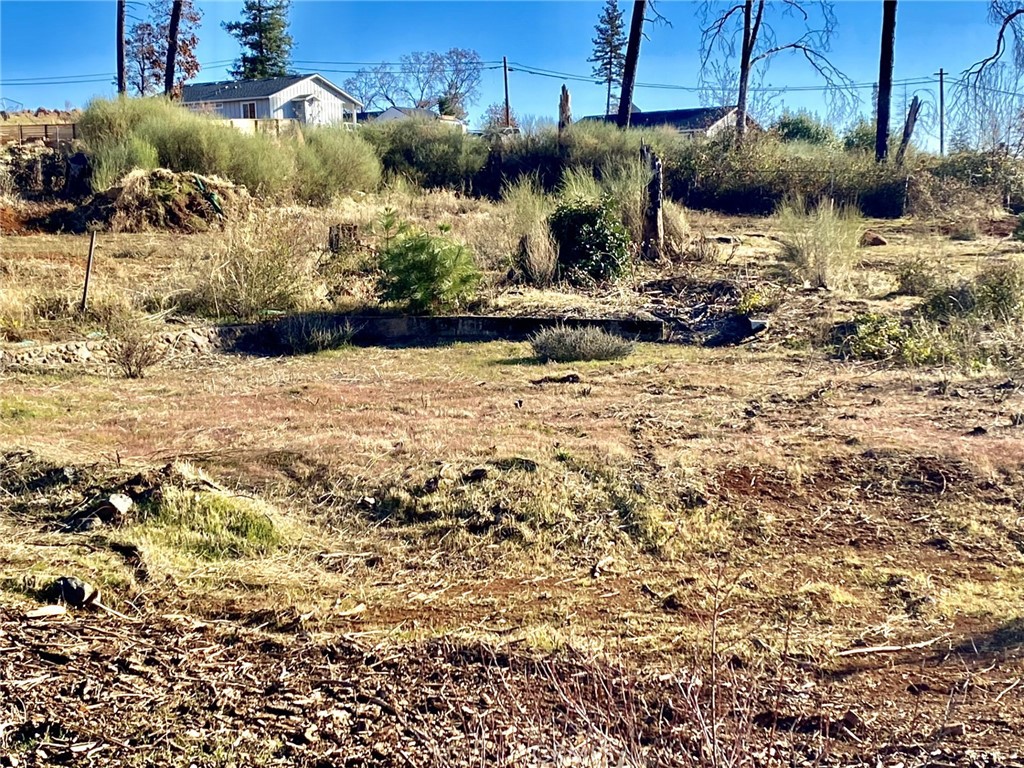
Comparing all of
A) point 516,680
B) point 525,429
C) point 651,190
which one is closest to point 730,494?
point 525,429

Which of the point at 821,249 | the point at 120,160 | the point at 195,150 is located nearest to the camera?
the point at 821,249

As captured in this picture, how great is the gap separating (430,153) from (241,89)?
28037mm

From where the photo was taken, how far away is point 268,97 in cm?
4959

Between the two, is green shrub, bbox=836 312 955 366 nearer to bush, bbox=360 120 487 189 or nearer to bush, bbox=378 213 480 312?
bush, bbox=378 213 480 312

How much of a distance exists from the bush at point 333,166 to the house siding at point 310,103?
80.8 ft

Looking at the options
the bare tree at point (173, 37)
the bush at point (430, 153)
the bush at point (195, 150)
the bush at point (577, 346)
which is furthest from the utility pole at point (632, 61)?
the bush at point (577, 346)

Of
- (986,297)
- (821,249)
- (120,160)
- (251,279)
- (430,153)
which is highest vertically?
(430,153)

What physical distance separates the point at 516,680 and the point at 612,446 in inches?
104

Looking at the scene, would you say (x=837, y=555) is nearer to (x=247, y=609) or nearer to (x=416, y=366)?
(x=247, y=609)

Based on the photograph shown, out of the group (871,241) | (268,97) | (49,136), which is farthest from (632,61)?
(268,97)

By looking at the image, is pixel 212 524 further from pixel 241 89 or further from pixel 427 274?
pixel 241 89

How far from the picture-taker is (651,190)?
15492 mm

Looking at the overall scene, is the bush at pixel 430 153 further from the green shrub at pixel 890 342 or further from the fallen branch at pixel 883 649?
the fallen branch at pixel 883 649

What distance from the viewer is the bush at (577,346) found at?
9812mm
